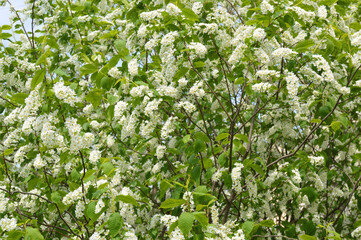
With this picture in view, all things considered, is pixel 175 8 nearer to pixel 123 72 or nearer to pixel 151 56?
pixel 123 72

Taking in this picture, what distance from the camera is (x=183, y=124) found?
151 inches

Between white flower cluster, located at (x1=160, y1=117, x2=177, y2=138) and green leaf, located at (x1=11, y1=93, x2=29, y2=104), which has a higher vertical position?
green leaf, located at (x1=11, y1=93, x2=29, y2=104)

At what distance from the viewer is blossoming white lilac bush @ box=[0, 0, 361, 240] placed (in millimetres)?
3117

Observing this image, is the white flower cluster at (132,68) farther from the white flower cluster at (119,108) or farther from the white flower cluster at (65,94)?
the white flower cluster at (65,94)

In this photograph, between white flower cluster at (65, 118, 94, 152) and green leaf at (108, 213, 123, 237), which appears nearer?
green leaf at (108, 213, 123, 237)

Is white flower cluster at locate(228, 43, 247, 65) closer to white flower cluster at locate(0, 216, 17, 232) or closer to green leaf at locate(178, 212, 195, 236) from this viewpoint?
green leaf at locate(178, 212, 195, 236)

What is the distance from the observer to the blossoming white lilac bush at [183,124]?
3.12 metres

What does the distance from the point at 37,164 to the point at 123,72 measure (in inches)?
48.0

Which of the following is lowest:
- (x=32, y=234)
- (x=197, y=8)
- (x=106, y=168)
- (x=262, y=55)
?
(x=32, y=234)

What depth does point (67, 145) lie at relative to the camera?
11.1 ft

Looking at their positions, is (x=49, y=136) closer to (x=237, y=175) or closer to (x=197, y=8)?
(x=237, y=175)

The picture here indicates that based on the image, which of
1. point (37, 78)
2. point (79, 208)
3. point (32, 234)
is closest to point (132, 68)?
point (37, 78)

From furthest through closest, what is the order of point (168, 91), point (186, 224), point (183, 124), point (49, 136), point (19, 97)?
point (183, 124)
point (168, 91)
point (19, 97)
point (49, 136)
point (186, 224)

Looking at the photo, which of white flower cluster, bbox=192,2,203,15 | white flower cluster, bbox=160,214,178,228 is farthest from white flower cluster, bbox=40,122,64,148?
white flower cluster, bbox=192,2,203,15
